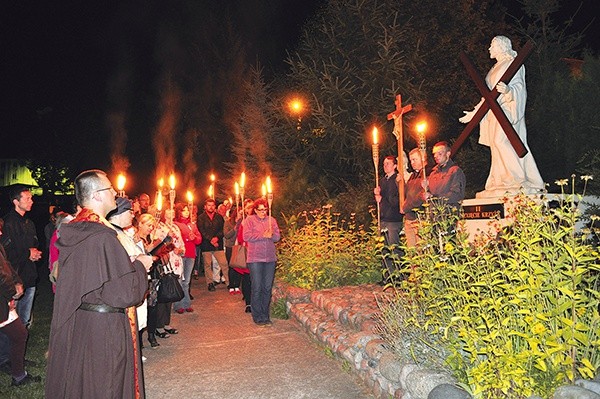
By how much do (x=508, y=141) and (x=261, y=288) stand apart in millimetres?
4753

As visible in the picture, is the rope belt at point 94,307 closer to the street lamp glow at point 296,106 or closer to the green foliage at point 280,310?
the green foliage at point 280,310

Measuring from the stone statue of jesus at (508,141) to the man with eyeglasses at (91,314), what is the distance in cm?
635

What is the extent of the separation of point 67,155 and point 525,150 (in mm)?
38701

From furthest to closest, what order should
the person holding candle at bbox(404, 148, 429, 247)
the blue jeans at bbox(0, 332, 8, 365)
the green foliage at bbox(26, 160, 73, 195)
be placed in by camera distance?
the green foliage at bbox(26, 160, 73, 195) → the person holding candle at bbox(404, 148, 429, 247) → the blue jeans at bbox(0, 332, 8, 365)

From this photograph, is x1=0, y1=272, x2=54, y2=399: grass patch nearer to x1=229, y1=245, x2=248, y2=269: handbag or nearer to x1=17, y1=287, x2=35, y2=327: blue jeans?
x1=17, y1=287, x2=35, y2=327: blue jeans

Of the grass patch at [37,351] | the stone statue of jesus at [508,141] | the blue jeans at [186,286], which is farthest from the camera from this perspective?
the blue jeans at [186,286]

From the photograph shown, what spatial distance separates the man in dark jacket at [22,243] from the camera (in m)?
7.41

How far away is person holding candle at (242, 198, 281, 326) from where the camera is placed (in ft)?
28.5

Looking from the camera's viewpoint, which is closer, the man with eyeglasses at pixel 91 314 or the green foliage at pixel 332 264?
the man with eyeglasses at pixel 91 314

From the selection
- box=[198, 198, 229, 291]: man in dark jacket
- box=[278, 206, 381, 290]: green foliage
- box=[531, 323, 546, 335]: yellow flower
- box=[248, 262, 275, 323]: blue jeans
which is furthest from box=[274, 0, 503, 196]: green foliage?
box=[531, 323, 546, 335]: yellow flower

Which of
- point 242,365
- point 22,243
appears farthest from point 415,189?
point 22,243

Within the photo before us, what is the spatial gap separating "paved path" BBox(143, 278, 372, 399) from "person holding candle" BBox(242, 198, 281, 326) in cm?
27

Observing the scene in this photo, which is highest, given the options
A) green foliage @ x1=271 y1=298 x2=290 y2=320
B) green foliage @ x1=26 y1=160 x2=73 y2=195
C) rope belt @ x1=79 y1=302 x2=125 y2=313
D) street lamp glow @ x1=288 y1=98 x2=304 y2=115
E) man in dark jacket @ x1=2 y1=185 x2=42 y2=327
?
green foliage @ x1=26 y1=160 x2=73 y2=195

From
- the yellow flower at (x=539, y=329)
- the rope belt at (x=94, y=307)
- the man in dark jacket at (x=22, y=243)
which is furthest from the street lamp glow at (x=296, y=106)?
the yellow flower at (x=539, y=329)
